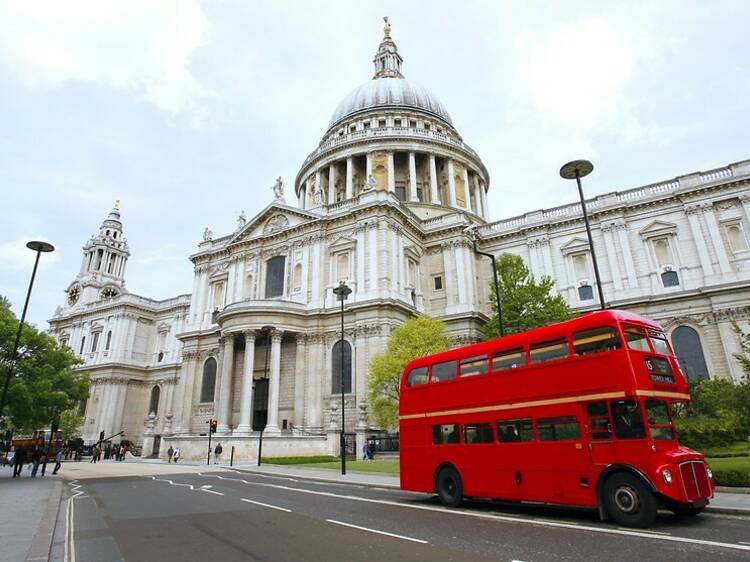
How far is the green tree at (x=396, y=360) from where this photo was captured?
29469 millimetres

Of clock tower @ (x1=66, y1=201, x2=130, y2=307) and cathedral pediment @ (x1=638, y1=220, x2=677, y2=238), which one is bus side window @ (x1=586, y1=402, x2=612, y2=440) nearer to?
cathedral pediment @ (x1=638, y1=220, x2=677, y2=238)

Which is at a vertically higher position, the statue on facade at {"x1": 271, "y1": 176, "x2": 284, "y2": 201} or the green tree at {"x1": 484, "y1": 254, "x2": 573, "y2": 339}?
the statue on facade at {"x1": 271, "y1": 176, "x2": 284, "y2": 201}

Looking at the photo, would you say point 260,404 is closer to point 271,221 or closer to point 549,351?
point 271,221

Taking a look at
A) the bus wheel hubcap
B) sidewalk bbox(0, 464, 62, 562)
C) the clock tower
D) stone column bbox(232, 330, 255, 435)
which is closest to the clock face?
the clock tower

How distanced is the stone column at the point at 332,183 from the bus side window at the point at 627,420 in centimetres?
4853

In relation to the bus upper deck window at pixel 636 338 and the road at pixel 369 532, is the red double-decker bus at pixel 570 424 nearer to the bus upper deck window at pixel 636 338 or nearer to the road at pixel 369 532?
the bus upper deck window at pixel 636 338

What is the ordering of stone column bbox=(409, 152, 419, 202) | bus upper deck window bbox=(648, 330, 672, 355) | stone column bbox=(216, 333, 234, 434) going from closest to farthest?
1. bus upper deck window bbox=(648, 330, 672, 355)
2. stone column bbox=(216, 333, 234, 434)
3. stone column bbox=(409, 152, 419, 202)

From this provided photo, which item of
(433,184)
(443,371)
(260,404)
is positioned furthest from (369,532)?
(433,184)

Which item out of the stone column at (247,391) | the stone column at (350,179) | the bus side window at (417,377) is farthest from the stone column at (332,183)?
the bus side window at (417,377)

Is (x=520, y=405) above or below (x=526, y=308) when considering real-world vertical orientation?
below

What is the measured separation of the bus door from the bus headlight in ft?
2.98

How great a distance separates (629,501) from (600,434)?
1334 millimetres

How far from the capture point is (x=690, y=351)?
115ft

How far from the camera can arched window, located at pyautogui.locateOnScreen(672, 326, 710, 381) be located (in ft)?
112
